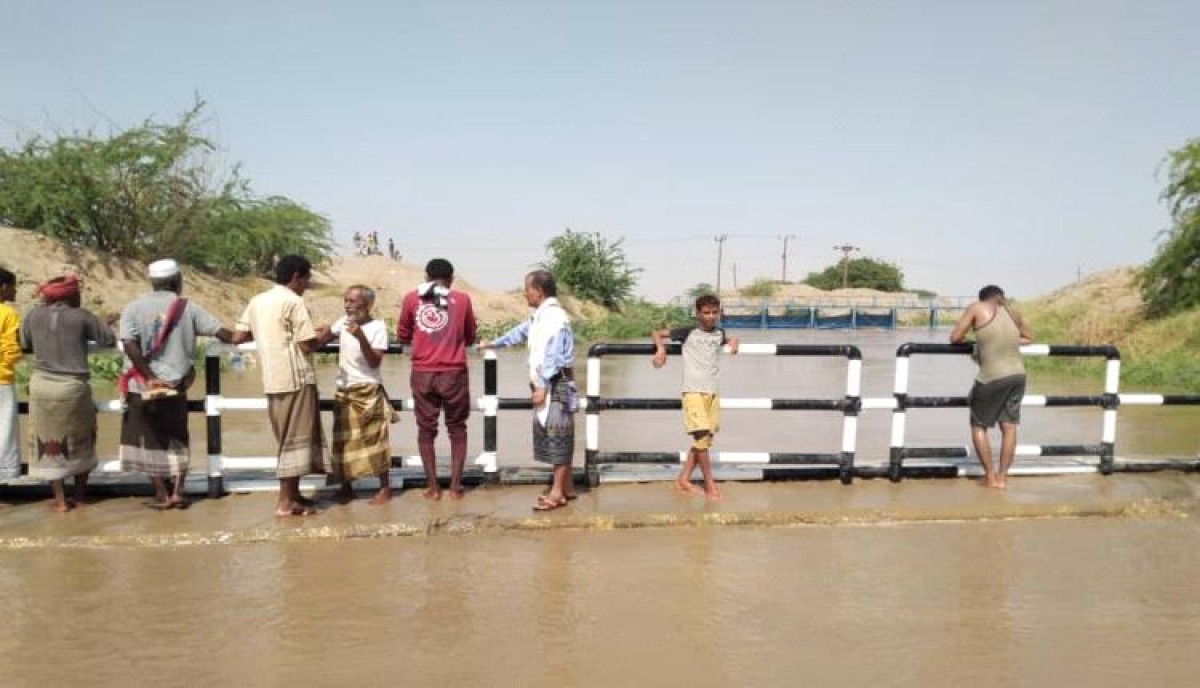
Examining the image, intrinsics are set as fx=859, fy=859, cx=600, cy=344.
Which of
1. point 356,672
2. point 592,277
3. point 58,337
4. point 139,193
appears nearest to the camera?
point 356,672


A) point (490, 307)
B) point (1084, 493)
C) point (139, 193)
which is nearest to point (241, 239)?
point (139, 193)

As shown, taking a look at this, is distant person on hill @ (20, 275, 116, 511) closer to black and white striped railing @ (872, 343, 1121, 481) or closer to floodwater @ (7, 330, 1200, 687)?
floodwater @ (7, 330, 1200, 687)

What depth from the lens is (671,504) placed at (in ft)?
19.2

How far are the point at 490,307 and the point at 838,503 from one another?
3756 centimetres

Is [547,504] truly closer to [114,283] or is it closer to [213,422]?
[213,422]

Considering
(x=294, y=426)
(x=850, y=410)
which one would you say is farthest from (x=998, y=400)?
(x=294, y=426)

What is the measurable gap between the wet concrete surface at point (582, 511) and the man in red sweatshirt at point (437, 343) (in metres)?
0.66

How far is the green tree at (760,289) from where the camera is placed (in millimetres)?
87875

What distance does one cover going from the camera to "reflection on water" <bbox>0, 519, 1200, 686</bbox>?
Answer: 3475mm

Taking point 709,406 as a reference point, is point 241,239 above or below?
above

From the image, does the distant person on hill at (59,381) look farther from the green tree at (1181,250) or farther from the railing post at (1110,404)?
the green tree at (1181,250)

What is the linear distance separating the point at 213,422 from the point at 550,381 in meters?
2.38

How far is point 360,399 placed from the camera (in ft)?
18.7

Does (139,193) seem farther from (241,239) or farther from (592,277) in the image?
(592,277)
